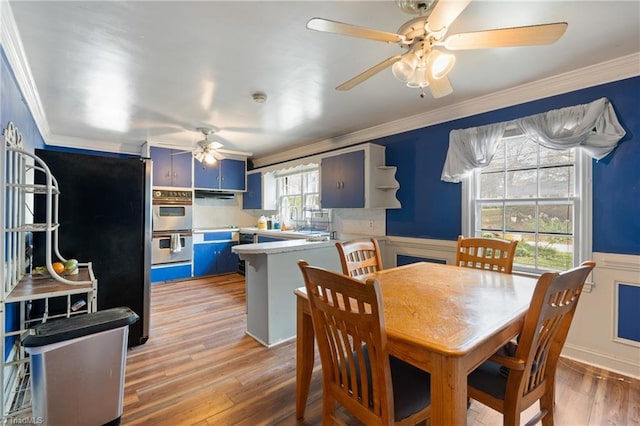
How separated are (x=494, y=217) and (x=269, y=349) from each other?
256cm

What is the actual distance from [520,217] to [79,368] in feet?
11.7

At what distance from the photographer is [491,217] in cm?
301

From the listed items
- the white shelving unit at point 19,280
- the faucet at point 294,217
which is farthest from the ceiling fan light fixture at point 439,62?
the faucet at point 294,217

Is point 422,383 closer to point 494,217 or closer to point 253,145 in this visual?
point 494,217

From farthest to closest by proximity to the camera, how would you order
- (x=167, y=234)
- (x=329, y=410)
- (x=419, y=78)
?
(x=167, y=234) < (x=419, y=78) < (x=329, y=410)

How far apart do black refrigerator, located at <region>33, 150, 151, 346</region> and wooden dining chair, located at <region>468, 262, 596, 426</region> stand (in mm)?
2714

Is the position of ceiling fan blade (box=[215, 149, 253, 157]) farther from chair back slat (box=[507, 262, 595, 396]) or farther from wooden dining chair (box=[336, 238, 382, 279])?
chair back slat (box=[507, 262, 595, 396])

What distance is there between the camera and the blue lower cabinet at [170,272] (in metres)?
4.75

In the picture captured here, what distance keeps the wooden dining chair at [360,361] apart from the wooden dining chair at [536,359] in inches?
12.0

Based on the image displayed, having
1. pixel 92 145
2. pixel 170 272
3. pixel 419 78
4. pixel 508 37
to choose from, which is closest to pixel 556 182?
pixel 508 37

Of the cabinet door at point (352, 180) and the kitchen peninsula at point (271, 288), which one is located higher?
the cabinet door at point (352, 180)

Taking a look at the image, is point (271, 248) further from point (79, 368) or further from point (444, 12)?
point (444, 12)

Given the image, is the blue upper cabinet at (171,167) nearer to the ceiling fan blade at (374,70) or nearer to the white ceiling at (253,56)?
the white ceiling at (253,56)

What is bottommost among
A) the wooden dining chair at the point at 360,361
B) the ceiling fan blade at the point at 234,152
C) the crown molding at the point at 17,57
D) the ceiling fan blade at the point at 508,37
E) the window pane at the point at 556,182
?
the wooden dining chair at the point at 360,361
